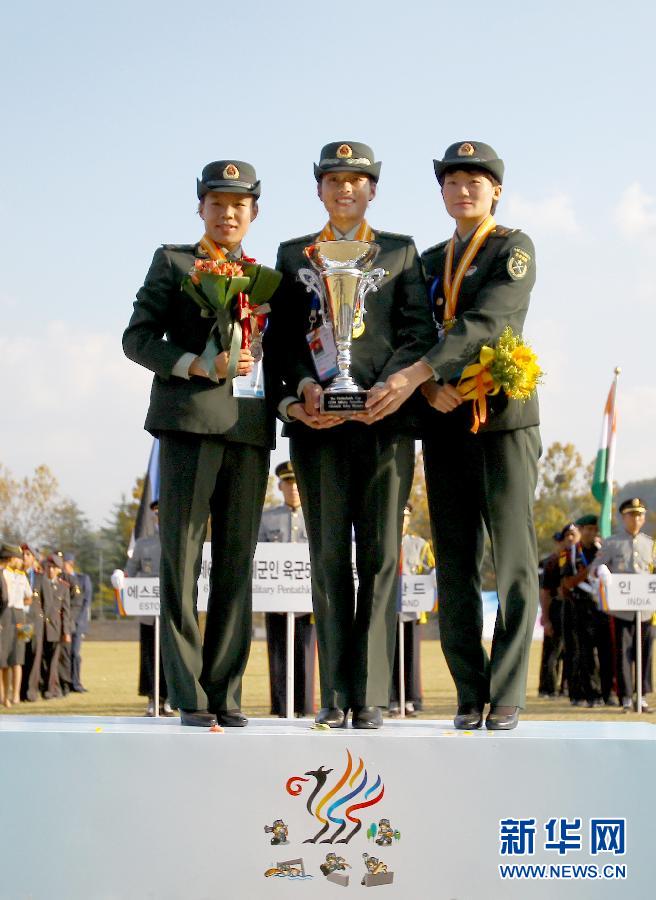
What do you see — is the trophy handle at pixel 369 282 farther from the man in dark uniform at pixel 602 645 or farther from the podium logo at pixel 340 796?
the man in dark uniform at pixel 602 645

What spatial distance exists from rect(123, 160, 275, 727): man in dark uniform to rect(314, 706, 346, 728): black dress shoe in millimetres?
351

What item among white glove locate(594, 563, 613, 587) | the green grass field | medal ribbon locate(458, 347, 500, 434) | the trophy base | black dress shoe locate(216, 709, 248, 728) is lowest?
the green grass field

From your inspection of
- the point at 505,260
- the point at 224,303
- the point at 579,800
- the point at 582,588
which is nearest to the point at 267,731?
the point at 579,800

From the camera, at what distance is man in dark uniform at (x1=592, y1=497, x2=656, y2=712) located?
1454 centimetres

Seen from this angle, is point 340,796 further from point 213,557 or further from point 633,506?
point 633,506

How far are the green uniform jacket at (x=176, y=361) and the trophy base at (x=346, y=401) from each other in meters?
0.46

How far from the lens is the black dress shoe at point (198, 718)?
498 centimetres

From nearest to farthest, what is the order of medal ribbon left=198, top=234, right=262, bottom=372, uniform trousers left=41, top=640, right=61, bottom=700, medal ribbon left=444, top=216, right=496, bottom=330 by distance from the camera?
medal ribbon left=198, top=234, right=262, bottom=372 → medal ribbon left=444, top=216, right=496, bottom=330 → uniform trousers left=41, top=640, right=61, bottom=700

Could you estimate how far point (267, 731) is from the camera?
467cm

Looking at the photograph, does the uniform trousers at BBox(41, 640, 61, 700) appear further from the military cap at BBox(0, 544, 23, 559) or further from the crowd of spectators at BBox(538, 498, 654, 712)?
the crowd of spectators at BBox(538, 498, 654, 712)

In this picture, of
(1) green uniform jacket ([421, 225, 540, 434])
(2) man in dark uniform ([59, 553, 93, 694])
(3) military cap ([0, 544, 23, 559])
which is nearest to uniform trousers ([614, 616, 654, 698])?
(3) military cap ([0, 544, 23, 559])

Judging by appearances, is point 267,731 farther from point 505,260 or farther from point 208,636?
point 505,260

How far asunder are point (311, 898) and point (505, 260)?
251 cm

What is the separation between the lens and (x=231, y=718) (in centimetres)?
513
